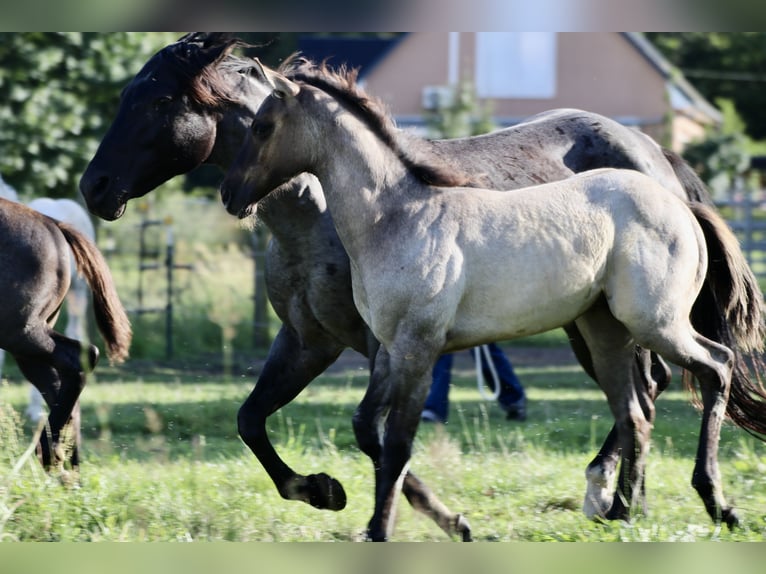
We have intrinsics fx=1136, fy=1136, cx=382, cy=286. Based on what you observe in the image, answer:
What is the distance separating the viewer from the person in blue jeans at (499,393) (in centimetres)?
818

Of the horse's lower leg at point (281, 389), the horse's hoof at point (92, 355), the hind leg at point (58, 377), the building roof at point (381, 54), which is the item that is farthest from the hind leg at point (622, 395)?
the building roof at point (381, 54)

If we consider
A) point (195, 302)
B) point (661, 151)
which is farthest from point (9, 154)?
point (661, 151)

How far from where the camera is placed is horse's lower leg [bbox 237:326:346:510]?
5074mm

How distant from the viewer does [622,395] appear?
4.82m

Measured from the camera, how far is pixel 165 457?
6301 mm

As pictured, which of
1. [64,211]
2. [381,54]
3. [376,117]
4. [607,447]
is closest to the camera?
[376,117]

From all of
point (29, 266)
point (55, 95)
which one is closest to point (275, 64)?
point (55, 95)

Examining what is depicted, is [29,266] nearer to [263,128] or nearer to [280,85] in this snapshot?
[263,128]

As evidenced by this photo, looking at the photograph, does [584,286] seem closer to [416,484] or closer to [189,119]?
[416,484]

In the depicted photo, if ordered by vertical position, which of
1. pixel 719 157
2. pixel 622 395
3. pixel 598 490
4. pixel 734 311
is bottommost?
pixel 719 157

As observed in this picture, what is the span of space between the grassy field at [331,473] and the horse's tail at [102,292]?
0.42 meters

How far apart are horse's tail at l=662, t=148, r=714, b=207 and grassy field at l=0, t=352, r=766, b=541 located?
4.49ft

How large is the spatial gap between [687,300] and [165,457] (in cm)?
315

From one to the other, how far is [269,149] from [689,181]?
2462 mm
